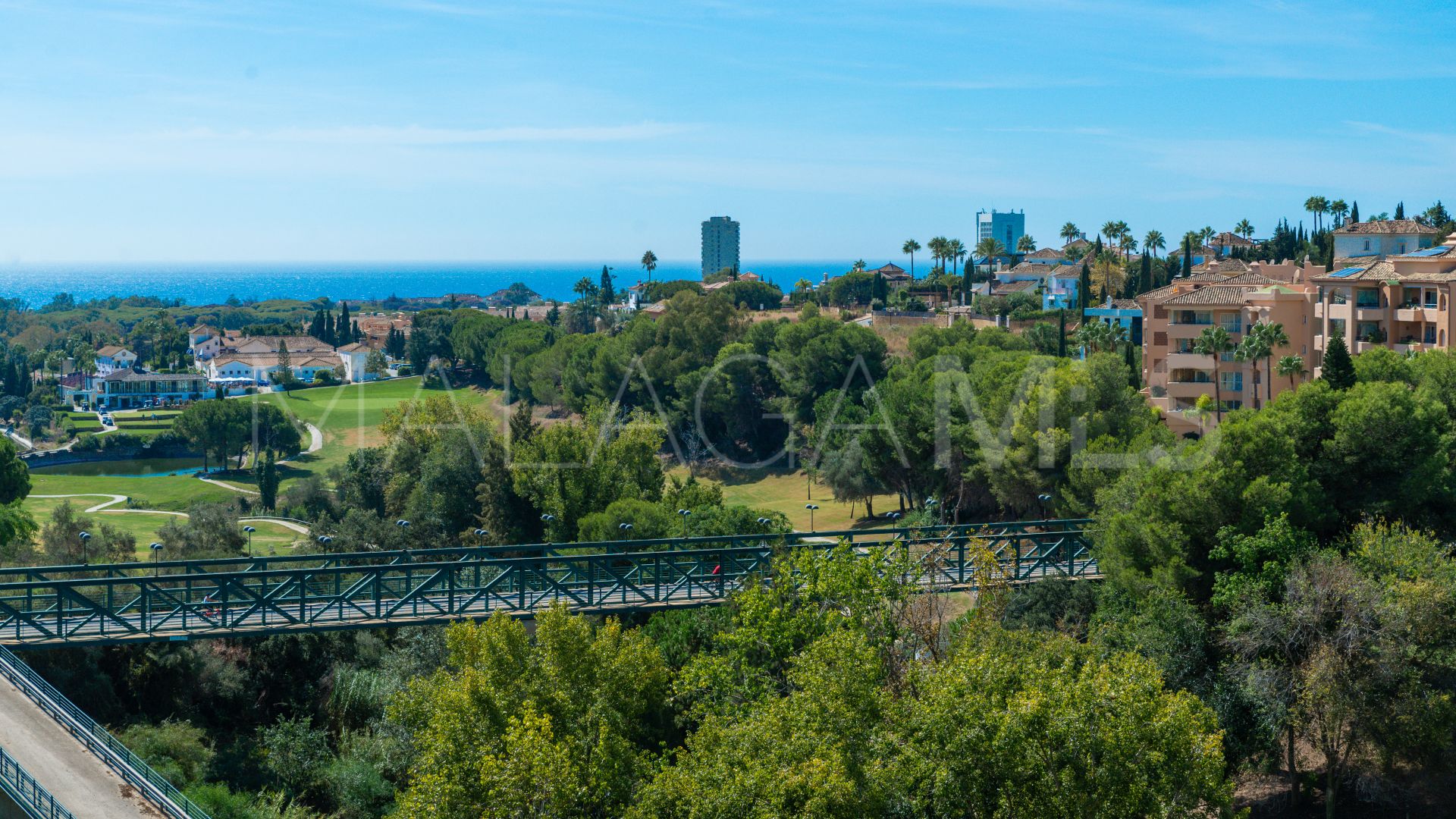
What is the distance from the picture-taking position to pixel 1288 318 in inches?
2212

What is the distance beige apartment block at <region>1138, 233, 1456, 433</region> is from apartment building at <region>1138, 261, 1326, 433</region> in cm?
5

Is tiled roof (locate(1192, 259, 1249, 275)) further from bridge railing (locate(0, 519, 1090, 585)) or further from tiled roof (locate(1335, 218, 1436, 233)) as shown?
bridge railing (locate(0, 519, 1090, 585))

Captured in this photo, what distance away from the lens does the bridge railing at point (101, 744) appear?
1938cm

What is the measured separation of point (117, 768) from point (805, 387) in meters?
57.5

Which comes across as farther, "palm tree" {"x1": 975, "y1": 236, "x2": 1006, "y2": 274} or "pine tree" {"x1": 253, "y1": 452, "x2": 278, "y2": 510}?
"palm tree" {"x1": 975, "y1": 236, "x2": 1006, "y2": 274}

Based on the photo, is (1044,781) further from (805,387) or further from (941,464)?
(805,387)

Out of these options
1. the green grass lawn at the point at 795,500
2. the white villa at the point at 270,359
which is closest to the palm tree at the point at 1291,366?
the green grass lawn at the point at 795,500

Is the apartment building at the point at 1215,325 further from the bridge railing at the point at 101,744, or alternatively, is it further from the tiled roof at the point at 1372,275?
the bridge railing at the point at 101,744

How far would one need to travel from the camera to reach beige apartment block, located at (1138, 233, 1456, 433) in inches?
2029

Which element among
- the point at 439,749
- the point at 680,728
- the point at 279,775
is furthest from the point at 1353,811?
the point at 279,775

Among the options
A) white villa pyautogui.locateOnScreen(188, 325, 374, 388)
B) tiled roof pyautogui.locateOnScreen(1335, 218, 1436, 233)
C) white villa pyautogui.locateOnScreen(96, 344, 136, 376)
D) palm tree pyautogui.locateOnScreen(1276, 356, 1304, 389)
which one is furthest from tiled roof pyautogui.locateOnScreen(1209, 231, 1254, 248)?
white villa pyautogui.locateOnScreen(96, 344, 136, 376)

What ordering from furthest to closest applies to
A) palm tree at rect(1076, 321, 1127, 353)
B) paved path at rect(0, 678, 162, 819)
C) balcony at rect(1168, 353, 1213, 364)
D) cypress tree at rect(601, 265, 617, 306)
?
cypress tree at rect(601, 265, 617, 306), palm tree at rect(1076, 321, 1127, 353), balcony at rect(1168, 353, 1213, 364), paved path at rect(0, 678, 162, 819)

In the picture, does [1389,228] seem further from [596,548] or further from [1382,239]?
[596,548]

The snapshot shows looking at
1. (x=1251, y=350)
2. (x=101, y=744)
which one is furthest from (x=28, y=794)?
(x=1251, y=350)
